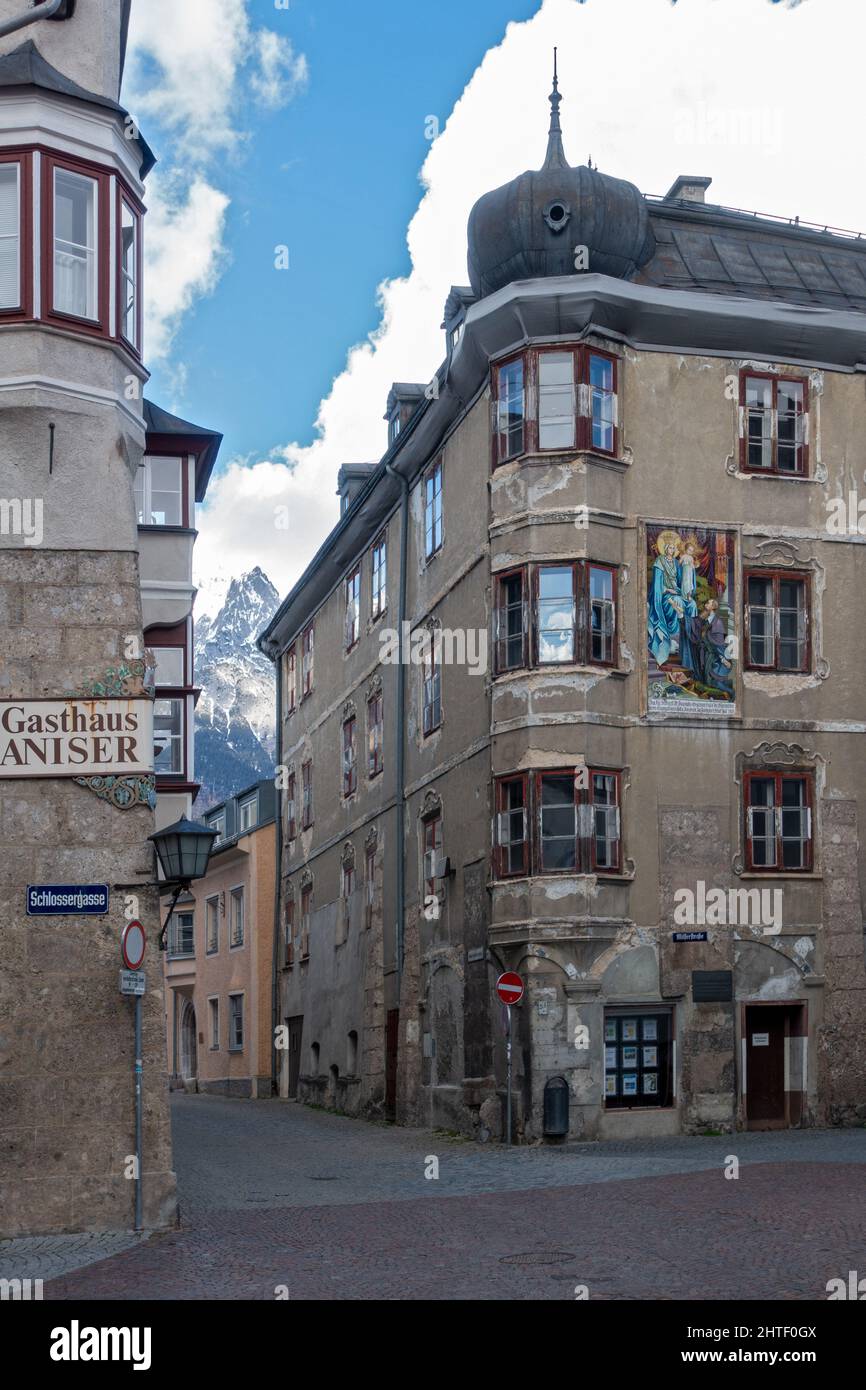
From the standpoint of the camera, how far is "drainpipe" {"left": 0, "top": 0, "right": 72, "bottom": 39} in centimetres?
1767

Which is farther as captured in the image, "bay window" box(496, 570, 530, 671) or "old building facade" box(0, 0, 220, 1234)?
"bay window" box(496, 570, 530, 671)

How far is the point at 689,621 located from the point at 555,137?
27.6ft

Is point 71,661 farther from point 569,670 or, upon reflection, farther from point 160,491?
point 569,670

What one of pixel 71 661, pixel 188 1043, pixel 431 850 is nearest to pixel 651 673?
pixel 431 850

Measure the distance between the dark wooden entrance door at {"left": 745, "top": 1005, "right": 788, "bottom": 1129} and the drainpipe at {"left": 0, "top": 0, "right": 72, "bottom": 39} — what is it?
1777cm

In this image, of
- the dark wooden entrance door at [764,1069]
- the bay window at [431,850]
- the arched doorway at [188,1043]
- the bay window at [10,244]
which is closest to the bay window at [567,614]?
the bay window at [431,850]

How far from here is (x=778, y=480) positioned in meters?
30.6

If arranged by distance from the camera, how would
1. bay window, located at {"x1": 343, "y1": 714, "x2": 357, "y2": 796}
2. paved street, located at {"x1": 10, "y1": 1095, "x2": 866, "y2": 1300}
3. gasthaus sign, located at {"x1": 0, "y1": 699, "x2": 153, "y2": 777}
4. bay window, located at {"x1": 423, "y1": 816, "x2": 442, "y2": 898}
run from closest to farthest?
paved street, located at {"x1": 10, "y1": 1095, "x2": 866, "y2": 1300} < gasthaus sign, located at {"x1": 0, "y1": 699, "x2": 153, "y2": 777} < bay window, located at {"x1": 423, "y1": 816, "x2": 442, "y2": 898} < bay window, located at {"x1": 343, "y1": 714, "x2": 357, "y2": 796}

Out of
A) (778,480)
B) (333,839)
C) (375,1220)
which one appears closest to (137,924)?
(375,1220)

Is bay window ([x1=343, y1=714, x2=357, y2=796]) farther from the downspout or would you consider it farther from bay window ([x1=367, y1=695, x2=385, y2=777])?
the downspout

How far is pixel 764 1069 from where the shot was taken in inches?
1153

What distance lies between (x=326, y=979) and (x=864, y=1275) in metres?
31.4

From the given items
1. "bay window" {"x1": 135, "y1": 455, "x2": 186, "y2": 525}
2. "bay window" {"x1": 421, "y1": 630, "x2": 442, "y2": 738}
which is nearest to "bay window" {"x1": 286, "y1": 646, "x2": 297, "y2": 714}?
"bay window" {"x1": 421, "y1": 630, "x2": 442, "y2": 738}

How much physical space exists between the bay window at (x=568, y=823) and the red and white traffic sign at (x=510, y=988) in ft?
5.84
